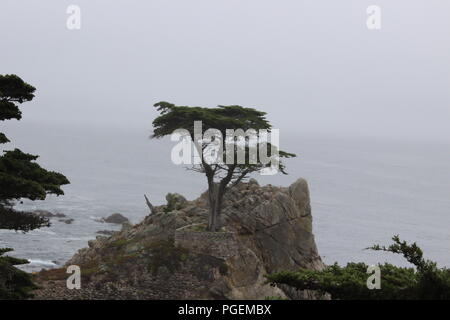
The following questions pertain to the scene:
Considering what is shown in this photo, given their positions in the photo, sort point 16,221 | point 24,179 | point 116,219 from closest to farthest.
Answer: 1. point 24,179
2. point 16,221
3. point 116,219

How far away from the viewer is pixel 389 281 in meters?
14.2

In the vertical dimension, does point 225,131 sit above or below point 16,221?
above

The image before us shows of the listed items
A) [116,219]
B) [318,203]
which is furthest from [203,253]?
[318,203]

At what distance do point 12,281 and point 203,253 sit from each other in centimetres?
1226

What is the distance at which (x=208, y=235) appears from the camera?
94.6 ft

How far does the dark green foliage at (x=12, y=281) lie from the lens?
53.4ft

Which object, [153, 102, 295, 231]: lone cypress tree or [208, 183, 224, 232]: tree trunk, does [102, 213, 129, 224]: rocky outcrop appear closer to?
[208, 183, 224, 232]: tree trunk

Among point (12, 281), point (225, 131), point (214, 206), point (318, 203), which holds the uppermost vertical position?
point (225, 131)

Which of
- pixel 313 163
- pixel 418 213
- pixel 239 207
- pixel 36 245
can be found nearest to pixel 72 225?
pixel 36 245

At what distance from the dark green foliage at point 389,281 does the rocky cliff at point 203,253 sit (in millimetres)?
12279

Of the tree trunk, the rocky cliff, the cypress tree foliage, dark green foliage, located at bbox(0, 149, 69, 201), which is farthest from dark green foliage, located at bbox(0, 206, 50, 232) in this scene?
the tree trunk

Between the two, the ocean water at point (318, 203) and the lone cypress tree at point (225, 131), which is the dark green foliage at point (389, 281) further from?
the ocean water at point (318, 203)

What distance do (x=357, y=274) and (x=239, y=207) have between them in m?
18.1

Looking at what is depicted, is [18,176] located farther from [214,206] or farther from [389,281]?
[214,206]
